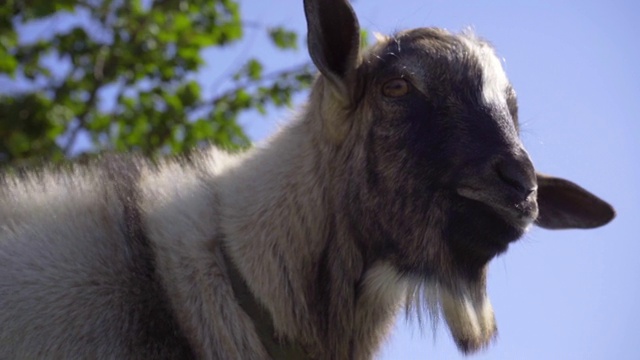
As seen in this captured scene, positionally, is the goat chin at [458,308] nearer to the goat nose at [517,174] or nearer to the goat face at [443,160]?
the goat face at [443,160]

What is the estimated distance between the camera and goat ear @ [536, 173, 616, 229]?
5902mm

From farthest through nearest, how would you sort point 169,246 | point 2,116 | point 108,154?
1. point 2,116
2. point 108,154
3. point 169,246

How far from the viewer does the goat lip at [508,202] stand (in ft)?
15.9

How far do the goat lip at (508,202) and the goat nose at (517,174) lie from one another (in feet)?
0.09

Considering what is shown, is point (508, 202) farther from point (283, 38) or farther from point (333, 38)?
point (283, 38)

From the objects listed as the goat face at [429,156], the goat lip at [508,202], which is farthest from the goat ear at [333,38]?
the goat lip at [508,202]

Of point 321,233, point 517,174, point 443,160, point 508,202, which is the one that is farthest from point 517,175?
point 321,233

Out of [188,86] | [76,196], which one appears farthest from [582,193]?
[188,86]

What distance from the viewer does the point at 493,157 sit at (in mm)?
4930

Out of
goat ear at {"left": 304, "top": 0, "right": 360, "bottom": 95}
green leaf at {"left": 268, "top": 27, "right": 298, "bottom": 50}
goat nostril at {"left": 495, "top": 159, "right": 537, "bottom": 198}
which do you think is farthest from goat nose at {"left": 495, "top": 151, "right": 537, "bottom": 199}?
green leaf at {"left": 268, "top": 27, "right": 298, "bottom": 50}

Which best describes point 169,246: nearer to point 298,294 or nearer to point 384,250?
point 298,294

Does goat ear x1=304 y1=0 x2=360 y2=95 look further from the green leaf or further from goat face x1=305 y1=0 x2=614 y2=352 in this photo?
the green leaf

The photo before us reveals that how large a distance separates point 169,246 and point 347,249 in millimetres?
863

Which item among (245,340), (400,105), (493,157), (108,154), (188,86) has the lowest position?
(245,340)
